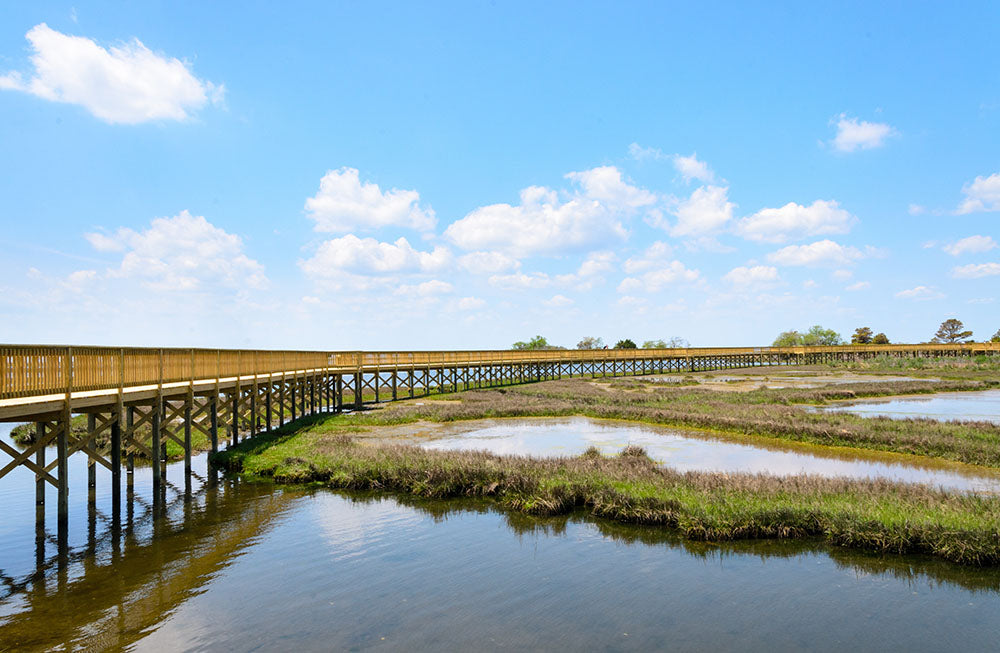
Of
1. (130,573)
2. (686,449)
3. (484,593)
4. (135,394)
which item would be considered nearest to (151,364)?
(135,394)

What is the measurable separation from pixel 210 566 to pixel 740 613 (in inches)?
328

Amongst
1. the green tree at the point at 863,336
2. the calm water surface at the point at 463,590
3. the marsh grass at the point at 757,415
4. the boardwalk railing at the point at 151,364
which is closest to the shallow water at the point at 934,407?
the marsh grass at the point at 757,415

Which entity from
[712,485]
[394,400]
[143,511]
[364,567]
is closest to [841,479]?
[712,485]

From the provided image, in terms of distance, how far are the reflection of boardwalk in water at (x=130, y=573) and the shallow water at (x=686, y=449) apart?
936 centimetres

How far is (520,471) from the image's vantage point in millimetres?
15062

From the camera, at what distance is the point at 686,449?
2100 cm

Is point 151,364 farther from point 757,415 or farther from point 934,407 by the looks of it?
point 934,407

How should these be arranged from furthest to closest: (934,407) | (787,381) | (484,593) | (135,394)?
(787,381)
(934,407)
(135,394)
(484,593)

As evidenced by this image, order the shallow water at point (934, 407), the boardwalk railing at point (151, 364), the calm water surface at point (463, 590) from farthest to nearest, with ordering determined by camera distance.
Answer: the shallow water at point (934, 407) < the boardwalk railing at point (151, 364) < the calm water surface at point (463, 590)

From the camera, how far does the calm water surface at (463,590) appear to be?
7246 millimetres

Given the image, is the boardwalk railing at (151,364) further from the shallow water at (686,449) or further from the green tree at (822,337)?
the green tree at (822,337)

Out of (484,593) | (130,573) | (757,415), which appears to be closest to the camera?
(484,593)

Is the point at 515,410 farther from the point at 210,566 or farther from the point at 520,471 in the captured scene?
the point at 210,566

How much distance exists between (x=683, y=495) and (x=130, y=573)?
10.4m
